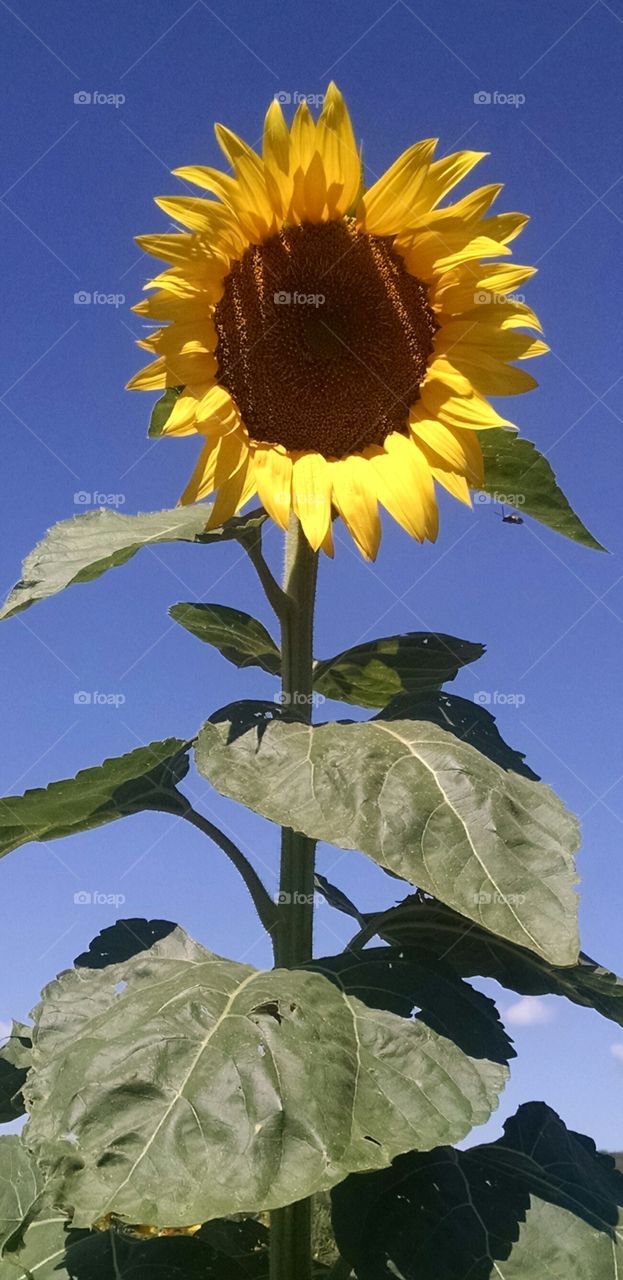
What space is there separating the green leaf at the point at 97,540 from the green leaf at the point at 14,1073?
1.10 m

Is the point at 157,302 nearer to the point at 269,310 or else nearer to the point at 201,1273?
the point at 269,310

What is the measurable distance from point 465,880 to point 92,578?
106 centimetres

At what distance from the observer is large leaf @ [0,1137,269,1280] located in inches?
98.0

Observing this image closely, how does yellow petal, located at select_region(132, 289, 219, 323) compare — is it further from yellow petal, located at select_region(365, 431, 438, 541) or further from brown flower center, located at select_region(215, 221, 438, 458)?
yellow petal, located at select_region(365, 431, 438, 541)

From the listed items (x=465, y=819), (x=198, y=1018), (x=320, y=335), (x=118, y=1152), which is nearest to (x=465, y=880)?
(x=465, y=819)

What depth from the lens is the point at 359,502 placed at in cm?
263

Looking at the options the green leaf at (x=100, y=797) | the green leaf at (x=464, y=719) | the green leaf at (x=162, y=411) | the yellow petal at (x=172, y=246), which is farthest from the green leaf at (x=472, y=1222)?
the yellow petal at (x=172, y=246)

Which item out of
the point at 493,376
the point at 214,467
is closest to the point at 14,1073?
the point at 214,467

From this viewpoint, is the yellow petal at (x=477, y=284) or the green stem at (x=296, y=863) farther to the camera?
the yellow petal at (x=477, y=284)

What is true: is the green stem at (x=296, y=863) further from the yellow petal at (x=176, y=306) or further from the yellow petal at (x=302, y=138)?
the yellow petal at (x=302, y=138)

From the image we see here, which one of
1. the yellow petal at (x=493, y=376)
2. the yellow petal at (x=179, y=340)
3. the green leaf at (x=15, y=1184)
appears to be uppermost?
the yellow petal at (x=179, y=340)

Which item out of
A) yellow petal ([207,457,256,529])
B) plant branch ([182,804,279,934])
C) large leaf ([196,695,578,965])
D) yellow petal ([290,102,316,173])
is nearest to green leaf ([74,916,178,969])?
plant branch ([182,804,279,934])

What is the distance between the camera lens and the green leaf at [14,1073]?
2.90m

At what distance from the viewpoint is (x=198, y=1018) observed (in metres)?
2.19
